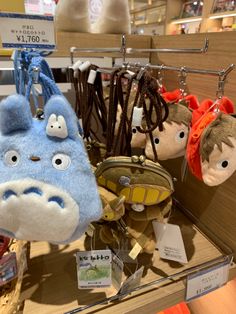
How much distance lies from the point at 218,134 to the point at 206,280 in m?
0.41

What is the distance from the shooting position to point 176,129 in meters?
0.56

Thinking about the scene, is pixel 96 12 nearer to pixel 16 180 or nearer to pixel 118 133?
pixel 118 133

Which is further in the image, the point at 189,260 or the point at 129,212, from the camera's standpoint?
the point at 189,260

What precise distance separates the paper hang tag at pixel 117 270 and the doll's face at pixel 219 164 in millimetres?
268

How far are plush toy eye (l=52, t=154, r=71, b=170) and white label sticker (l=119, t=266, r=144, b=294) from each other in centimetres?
35

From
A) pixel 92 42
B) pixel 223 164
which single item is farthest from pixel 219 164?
A: pixel 92 42

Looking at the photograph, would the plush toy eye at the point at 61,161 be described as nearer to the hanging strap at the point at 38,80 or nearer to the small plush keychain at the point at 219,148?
the hanging strap at the point at 38,80

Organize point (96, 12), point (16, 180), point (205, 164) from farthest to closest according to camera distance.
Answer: point (96, 12) < point (205, 164) < point (16, 180)

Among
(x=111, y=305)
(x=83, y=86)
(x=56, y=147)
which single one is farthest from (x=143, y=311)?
(x=83, y=86)

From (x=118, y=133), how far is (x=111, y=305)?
0.39m

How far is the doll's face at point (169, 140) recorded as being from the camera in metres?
0.56

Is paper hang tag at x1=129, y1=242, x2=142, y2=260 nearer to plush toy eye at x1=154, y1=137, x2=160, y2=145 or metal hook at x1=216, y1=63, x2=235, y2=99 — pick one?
plush toy eye at x1=154, y1=137, x2=160, y2=145

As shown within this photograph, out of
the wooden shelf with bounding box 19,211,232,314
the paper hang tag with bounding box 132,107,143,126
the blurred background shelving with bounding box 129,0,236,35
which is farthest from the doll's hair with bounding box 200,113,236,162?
the blurred background shelving with bounding box 129,0,236,35

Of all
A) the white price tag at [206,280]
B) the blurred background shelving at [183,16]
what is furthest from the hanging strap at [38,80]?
the blurred background shelving at [183,16]
